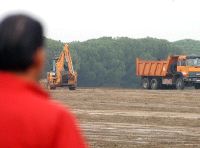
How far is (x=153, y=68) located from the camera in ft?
179

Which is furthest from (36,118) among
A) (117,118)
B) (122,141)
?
(117,118)

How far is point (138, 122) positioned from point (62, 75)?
89.0ft

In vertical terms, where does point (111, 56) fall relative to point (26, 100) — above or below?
above

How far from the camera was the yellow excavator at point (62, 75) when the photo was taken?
48906 millimetres

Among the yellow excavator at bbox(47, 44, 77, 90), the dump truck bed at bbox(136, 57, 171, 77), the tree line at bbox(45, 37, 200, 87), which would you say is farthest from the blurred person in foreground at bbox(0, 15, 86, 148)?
the tree line at bbox(45, 37, 200, 87)

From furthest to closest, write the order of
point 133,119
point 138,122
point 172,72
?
point 172,72, point 133,119, point 138,122

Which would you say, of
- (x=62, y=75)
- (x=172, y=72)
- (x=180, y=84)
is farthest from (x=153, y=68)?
(x=62, y=75)

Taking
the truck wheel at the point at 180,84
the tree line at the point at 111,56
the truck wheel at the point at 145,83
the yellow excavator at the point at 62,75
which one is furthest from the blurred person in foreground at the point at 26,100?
the tree line at the point at 111,56

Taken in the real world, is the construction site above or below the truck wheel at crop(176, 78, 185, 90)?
below

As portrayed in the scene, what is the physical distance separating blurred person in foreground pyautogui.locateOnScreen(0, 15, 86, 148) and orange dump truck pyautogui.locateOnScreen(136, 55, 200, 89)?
1918 inches

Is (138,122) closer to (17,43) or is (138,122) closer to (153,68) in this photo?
(17,43)

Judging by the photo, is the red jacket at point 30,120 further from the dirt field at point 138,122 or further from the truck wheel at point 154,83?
the truck wheel at point 154,83

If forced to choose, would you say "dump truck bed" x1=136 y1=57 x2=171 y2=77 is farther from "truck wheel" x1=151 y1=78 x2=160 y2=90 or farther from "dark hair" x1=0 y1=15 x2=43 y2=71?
"dark hair" x1=0 y1=15 x2=43 y2=71

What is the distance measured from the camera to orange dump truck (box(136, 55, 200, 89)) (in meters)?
51.3
